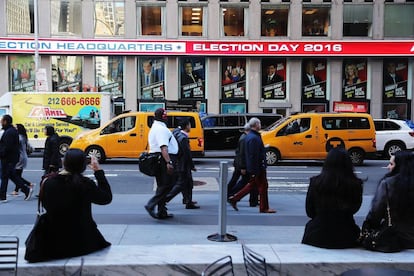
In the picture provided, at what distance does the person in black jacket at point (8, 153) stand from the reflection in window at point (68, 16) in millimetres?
20056

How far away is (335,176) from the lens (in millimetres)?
4766

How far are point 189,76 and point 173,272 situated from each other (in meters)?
25.2

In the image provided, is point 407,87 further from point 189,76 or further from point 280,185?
point 280,185

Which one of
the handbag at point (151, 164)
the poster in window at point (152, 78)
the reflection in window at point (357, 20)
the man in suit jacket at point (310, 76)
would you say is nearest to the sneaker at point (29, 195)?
the handbag at point (151, 164)

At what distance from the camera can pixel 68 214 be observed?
14.3 feet

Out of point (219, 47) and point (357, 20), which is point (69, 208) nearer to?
point (219, 47)

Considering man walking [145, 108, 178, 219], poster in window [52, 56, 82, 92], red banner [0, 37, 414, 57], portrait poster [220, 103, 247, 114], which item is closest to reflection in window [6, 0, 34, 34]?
red banner [0, 37, 414, 57]

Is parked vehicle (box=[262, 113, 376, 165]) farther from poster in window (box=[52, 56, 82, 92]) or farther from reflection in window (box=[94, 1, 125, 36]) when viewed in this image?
poster in window (box=[52, 56, 82, 92])

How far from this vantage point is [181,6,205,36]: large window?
2902 centimetres

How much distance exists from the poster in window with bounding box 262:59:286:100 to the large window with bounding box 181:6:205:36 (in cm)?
451

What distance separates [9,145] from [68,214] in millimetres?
6052

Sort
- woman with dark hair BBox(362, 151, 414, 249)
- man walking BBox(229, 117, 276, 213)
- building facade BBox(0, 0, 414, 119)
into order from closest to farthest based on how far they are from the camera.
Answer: woman with dark hair BBox(362, 151, 414, 249) → man walking BBox(229, 117, 276, 213) → building facade BBox(0, 0, 414, 119)

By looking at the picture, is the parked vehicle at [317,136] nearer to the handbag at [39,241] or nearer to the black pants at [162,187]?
the black pants at [162,187]

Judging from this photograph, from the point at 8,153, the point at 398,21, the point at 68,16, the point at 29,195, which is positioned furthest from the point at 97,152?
the point at 398,21
